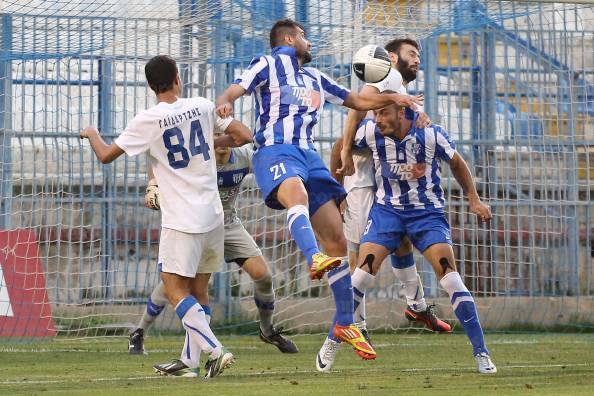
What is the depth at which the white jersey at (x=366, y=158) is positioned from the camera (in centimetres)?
996

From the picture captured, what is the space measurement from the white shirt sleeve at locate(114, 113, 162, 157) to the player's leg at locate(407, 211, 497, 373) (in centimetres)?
210

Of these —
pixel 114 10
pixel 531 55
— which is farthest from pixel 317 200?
pixel 531 55

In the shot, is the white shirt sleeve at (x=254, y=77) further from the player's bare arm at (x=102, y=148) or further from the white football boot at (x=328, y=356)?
the white football boot at (x=328, y=356)

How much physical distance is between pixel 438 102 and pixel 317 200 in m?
5.59

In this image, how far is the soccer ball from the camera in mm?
9383

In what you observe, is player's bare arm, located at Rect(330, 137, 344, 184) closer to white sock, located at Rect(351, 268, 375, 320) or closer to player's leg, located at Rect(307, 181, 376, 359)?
white sock, located at Rect(351, 268, 375, 320)

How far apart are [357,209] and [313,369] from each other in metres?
2.82

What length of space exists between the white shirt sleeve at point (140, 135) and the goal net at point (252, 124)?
4.18m

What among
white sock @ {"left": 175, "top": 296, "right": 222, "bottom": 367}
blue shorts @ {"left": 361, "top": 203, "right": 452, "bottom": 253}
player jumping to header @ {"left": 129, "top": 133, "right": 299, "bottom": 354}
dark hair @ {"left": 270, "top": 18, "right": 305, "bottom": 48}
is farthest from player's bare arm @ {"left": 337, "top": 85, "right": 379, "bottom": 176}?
white sock @ {"left": 175, "top": 296, "right": 222, "bottom": 367}

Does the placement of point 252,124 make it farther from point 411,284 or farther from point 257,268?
point 411,284

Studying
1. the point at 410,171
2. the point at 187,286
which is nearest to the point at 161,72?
the point at 187,286

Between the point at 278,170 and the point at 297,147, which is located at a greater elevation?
the point at 297,147

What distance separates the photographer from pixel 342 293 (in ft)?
29.3

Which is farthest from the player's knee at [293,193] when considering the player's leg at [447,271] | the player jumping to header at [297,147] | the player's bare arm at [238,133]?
the player's leg at [447,271]
